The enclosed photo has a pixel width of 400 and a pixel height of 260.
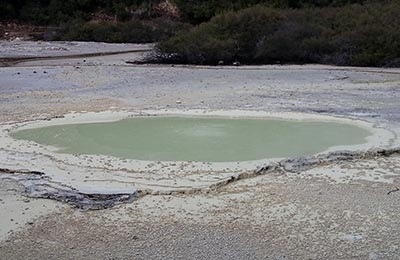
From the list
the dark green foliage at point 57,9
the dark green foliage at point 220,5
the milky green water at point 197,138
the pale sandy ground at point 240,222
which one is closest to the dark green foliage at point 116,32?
the dark green foliage at point 220,5

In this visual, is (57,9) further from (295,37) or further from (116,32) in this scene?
(295,37)

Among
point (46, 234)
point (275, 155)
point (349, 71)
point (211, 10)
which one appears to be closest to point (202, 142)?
point (275, 155)

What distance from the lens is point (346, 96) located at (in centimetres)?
1496

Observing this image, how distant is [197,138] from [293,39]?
57.1 feet

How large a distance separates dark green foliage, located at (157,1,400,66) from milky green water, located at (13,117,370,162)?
45.3 ft

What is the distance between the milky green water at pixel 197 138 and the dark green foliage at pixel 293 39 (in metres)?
13.8

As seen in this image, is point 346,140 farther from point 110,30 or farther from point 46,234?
point 110,30

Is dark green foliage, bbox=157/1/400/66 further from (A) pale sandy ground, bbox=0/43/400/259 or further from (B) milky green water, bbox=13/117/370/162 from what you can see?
(A) pale sandy ground, bbox=0/43/400/259

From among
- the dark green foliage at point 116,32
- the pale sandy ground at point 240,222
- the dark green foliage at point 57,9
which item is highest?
the dark green foliage at point 57,9

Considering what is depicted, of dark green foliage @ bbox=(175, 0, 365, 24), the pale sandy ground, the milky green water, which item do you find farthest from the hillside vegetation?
the pale sandy ground

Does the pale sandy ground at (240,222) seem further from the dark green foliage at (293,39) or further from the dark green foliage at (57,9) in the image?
Answer: the dark green foliage at (57,9)

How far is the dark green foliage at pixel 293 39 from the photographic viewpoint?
24.5 m

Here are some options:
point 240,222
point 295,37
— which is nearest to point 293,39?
point 295,37

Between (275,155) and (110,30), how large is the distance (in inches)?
1178
